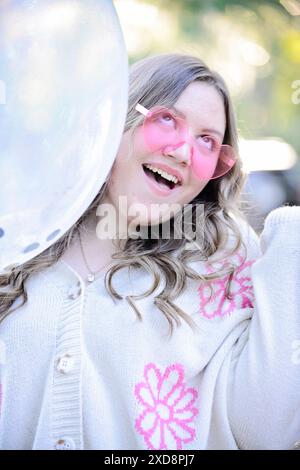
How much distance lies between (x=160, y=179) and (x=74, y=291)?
0.90ft

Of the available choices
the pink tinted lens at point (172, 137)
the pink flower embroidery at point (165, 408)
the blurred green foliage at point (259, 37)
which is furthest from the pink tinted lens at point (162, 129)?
the blurred green foliage at point (259, 37)

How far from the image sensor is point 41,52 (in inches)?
34.0

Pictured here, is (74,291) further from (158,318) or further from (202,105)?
(202,105)

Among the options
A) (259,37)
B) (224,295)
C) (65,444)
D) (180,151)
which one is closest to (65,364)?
(65,444)

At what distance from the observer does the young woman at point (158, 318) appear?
1.07 metres

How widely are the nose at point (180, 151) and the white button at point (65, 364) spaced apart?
0.41 m

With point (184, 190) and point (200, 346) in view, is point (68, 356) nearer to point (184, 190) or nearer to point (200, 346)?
point (200, 346)

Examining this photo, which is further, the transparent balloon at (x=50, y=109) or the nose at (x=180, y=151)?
the nose at (x=180, y=151)

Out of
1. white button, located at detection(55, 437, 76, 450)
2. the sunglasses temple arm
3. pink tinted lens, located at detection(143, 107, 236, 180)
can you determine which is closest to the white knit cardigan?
white button, located at detection(55, 437, 76, 450)

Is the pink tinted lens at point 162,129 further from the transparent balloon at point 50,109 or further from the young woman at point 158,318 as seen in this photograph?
the transparent balloon at point 50,109

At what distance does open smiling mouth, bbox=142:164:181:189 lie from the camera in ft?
3.82

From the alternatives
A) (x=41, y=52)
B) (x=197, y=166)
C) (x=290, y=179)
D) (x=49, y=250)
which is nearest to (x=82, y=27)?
(x=41, y=52)

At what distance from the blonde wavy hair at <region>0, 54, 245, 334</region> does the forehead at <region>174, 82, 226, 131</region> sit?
13 millimetres

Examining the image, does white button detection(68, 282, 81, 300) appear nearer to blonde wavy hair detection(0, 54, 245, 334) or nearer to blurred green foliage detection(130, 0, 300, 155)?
blonde wavy hair detection(0, 54, 245, 334)
